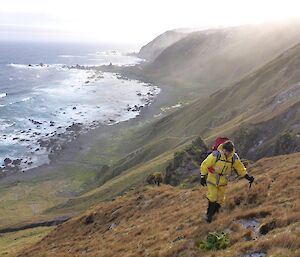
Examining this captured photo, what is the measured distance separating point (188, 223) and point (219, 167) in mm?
5510

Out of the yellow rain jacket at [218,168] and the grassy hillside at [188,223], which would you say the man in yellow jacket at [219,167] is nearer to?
the yellow rain jacket at [218,168]

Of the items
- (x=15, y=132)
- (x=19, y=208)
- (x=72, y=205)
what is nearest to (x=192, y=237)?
(x=72, y=205)

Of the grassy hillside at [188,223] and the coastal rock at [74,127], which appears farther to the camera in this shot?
the coastal rock at [74,127]

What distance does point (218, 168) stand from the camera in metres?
17.2

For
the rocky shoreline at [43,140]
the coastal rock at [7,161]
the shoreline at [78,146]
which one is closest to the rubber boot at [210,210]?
the shoreline at [78,146]

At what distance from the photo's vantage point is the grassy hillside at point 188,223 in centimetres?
1542

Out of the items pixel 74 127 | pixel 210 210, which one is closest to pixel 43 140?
pixel 74 127

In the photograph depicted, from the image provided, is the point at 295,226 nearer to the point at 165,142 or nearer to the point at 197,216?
the point at 197,216

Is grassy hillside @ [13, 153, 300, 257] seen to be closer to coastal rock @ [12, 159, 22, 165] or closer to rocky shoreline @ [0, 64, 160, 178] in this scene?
rocky shoreline @ [0, 64, 160, 178]

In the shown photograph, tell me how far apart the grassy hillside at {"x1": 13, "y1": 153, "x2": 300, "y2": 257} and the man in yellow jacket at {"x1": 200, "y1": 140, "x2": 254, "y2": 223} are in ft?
4.79

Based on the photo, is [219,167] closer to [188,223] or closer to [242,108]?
[188,223]

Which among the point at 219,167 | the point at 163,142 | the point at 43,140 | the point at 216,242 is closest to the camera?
the point at 216,242

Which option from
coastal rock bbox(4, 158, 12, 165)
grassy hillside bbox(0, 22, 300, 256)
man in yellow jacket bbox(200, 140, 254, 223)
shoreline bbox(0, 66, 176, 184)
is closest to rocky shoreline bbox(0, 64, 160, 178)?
coastal rock bbox(4, 158, 12, 165)

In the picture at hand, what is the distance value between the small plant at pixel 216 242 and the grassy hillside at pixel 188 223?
0.76 ft
